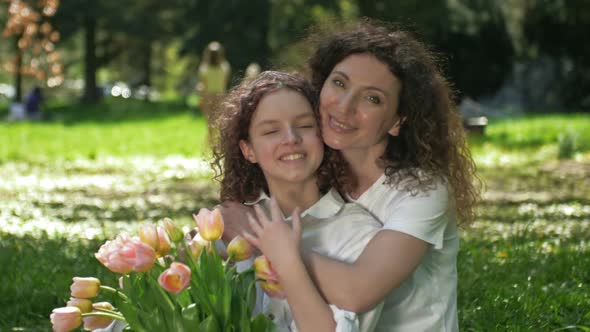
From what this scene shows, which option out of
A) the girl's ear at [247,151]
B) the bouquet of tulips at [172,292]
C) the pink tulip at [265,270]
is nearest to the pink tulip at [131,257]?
the bouquet of tulips at [172,292]

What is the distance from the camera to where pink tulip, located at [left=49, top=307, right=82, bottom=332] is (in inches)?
109

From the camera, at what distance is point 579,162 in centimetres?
1382

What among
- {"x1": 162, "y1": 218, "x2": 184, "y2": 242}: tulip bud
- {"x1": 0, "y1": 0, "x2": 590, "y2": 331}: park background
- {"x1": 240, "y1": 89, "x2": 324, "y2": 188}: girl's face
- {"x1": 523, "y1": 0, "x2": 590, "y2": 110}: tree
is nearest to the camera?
{"x1": 162, "y1": 218, "x2": 184, "y2": 242}: tulip bud

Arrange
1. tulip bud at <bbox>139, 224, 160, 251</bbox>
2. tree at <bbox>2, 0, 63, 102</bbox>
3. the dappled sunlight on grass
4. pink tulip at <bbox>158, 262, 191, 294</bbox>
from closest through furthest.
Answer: pink tulip at <bbox>158, 262, 191, 294</bbox>
tulip bud at <bbox>139, 224, 160, 251</bbox>
the dappled sunlight on grass
tree at <bbox>2, 0, 63, 102</bbox>

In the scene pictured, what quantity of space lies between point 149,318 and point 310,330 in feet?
1.62

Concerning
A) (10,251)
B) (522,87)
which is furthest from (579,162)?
(522,87)

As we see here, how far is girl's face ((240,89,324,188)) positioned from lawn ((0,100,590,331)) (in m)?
0.78

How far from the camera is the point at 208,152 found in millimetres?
4516

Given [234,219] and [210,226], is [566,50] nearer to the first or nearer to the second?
[234,219]

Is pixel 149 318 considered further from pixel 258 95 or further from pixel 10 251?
pixel 10 251

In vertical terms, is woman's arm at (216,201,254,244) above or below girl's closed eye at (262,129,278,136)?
below

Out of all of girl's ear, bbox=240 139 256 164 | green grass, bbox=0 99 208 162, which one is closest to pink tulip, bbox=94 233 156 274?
girl's ear, bbox=240 139 256 164

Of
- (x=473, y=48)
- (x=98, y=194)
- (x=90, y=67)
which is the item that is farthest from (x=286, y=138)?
(x=90, y=67)

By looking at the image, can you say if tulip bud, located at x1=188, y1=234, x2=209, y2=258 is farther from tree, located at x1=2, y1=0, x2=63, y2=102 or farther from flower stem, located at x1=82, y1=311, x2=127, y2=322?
tree, located at x1=2, y1=0, x2=63, y2=102
